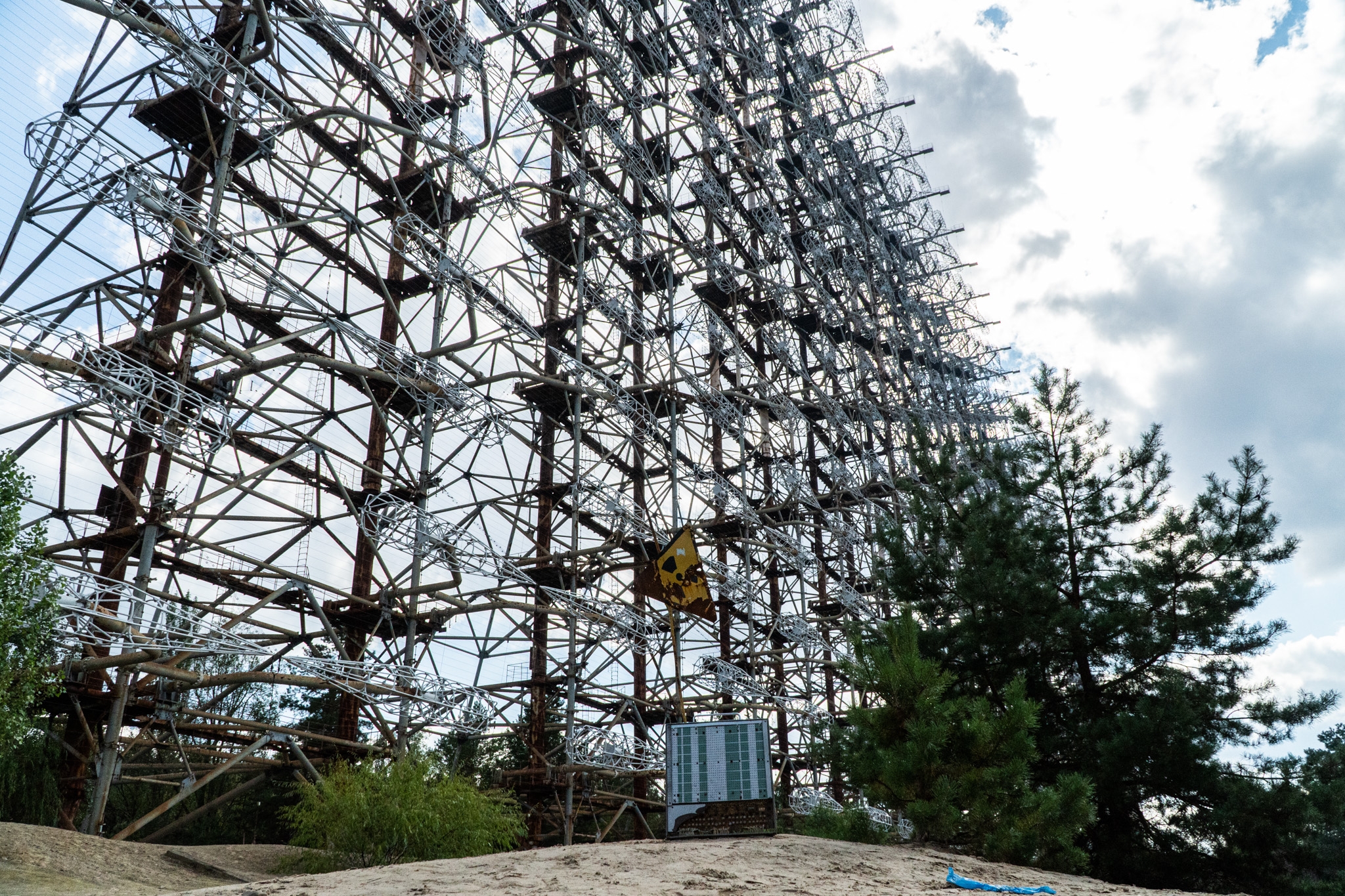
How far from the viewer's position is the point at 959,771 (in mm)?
10281

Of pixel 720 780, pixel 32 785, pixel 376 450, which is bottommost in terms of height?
pixel 720 780

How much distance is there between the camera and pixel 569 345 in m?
23.6

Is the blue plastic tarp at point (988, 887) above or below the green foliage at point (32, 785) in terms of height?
below

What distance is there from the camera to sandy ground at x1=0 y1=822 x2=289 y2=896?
815 cm

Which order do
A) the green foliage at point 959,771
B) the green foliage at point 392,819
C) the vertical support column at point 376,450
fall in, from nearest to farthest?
1. the green foliage at point 959,771
2. the green foliage at point 392,819
3. the vertical support column at point 376,450

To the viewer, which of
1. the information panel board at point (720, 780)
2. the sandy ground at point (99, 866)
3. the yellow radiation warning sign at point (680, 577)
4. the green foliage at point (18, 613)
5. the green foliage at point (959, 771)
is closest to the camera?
the sandy ground at point (99, 866)

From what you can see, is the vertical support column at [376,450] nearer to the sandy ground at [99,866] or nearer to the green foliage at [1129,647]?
the sandy ground at [99,866]

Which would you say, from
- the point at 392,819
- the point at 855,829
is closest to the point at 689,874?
the point at 855,829

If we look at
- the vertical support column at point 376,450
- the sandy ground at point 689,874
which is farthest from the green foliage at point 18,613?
the vertical support column at point 376,450

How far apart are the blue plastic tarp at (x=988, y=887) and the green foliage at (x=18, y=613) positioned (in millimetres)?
7770

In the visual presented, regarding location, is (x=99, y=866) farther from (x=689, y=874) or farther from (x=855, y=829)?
(x=855, y=829)

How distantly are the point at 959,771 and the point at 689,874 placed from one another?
3552 mm

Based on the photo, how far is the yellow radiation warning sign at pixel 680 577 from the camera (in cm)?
1366

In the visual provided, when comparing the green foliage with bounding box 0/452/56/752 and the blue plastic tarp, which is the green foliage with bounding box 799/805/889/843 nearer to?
the blue plastic tarp
